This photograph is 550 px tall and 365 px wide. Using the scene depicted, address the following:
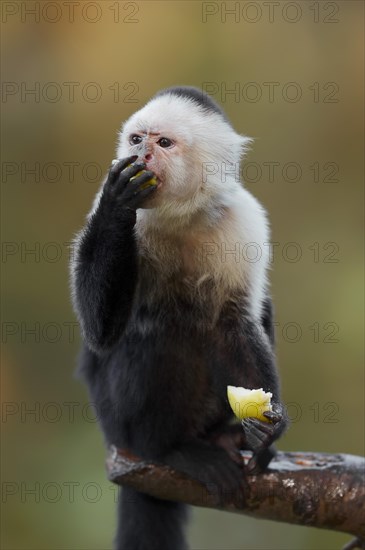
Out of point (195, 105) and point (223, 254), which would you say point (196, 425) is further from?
point (195, 105)

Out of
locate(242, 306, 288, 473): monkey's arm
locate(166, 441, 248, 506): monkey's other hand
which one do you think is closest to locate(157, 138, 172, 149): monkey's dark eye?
locate(242, 306, 288, 473): monkey's arm

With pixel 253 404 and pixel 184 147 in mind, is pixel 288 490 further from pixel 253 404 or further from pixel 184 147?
pixel 184 147

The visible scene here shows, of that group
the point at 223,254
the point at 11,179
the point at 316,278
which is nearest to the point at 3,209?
the point at 11,179

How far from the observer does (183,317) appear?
10.6 ft

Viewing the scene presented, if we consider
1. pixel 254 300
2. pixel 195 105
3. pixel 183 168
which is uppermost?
pixel 195 105

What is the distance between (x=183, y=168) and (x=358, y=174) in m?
3.84

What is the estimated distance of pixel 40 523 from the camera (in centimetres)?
650

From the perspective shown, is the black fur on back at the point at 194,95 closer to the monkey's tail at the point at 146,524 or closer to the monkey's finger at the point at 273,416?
the monkey's finger at the point at 273,416

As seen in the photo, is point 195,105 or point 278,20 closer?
point 195,105

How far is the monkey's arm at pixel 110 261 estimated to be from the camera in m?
2.79

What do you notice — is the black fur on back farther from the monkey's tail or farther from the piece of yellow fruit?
the monkey's tail

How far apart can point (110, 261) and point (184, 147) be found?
50 cm

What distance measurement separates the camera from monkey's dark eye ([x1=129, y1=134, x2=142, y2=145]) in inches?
117

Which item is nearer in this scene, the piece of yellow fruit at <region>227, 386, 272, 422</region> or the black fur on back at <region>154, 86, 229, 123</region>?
the piece of yellow fruit at <region>227, 386, 272, 422</region>
